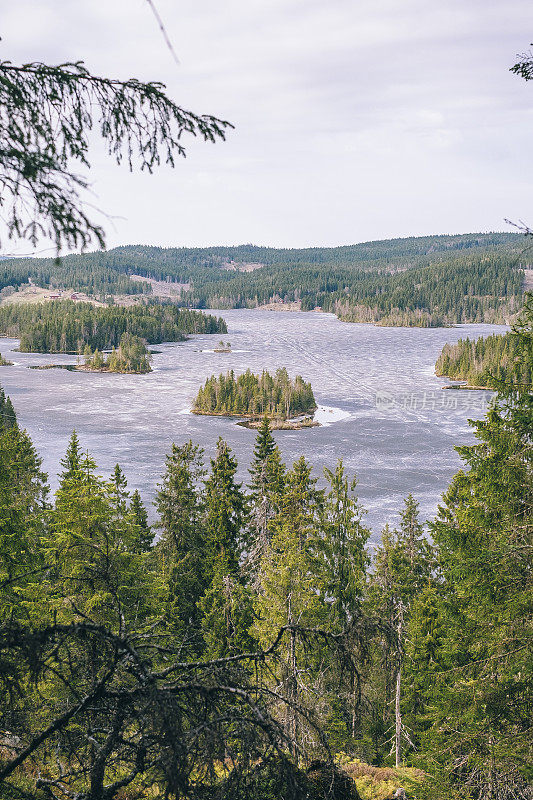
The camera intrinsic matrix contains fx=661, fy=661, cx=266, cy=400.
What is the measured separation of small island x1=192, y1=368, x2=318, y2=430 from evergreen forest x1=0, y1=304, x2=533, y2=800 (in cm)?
5003

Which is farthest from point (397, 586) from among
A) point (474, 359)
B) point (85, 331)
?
point (85, 331)

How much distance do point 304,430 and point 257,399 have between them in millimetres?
14230

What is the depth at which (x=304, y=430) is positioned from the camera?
78062 mm

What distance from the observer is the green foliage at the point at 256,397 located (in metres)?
88.5

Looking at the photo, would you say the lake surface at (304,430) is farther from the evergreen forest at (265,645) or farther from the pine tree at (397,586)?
the evergreen forest at (265,645)

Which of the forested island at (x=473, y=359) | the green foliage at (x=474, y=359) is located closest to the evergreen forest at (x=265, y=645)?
the forested island at (x=473, y=359)

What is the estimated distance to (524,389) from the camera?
492 inches

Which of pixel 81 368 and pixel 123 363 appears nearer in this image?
pixel 123 363

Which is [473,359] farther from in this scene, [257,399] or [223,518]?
[223,518]

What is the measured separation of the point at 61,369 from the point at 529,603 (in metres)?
127

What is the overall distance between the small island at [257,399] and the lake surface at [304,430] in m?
2.73

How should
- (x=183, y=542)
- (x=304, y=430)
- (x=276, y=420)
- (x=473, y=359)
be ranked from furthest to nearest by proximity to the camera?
(x=473, y=359)
(x=276, y=420)
(x=304, y=430)
(x=183, y=542)

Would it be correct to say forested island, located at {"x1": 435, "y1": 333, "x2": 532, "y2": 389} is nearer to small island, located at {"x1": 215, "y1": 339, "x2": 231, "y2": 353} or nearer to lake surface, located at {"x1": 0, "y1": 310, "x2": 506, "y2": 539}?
lake surface, located at {"x1": 0, "y1": 310, "x2": 506, "y2": 539}

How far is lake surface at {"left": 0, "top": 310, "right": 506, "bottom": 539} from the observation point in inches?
2206
